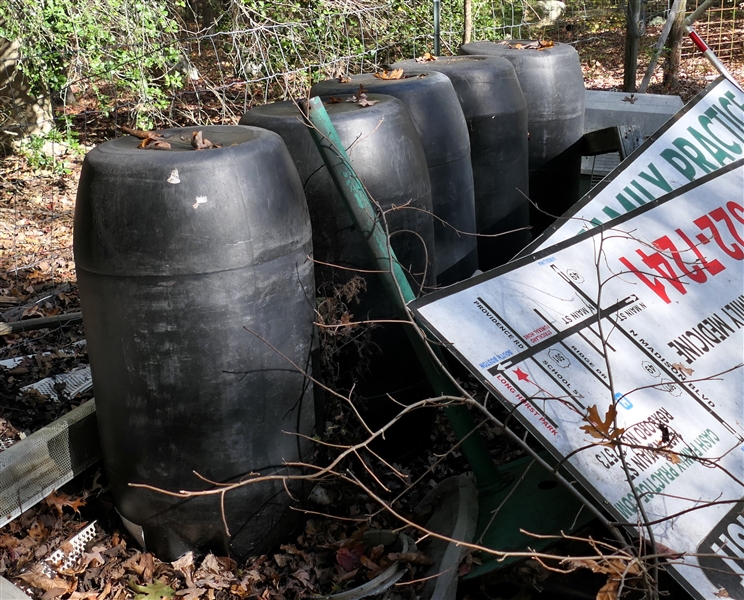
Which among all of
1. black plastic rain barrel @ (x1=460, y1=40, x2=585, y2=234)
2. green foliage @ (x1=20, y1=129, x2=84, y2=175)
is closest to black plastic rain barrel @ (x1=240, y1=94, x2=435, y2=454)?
black plastic rain barrel @ (x1=460, y1=40, x2=585, y2=234)

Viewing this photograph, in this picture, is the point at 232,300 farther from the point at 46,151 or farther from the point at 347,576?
the point at 46,151

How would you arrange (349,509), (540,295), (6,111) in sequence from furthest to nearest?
(6,111) < (349,509) < (540,295)

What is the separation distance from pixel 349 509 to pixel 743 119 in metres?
2.98

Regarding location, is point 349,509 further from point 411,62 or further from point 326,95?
point 411,62

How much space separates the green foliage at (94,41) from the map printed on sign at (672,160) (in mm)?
4256

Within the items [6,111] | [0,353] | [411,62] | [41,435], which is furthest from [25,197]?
[41,435]

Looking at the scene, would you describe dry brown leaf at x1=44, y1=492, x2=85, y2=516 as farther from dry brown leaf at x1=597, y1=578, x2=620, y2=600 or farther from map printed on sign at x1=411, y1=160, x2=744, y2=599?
dry brown leaf at x1=597, y1=578, x2=620, y2=600

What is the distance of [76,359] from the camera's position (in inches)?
162

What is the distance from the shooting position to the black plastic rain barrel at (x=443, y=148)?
12.4 ft

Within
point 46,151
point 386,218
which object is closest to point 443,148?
point 386,218

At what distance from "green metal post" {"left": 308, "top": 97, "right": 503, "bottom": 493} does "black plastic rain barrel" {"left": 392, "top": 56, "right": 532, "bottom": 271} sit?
1700 millimetres

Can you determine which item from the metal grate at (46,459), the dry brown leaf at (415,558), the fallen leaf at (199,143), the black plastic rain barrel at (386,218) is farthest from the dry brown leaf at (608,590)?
the metal grate at (46,459)

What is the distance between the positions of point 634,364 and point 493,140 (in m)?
2.39

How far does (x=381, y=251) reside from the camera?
112 inches
